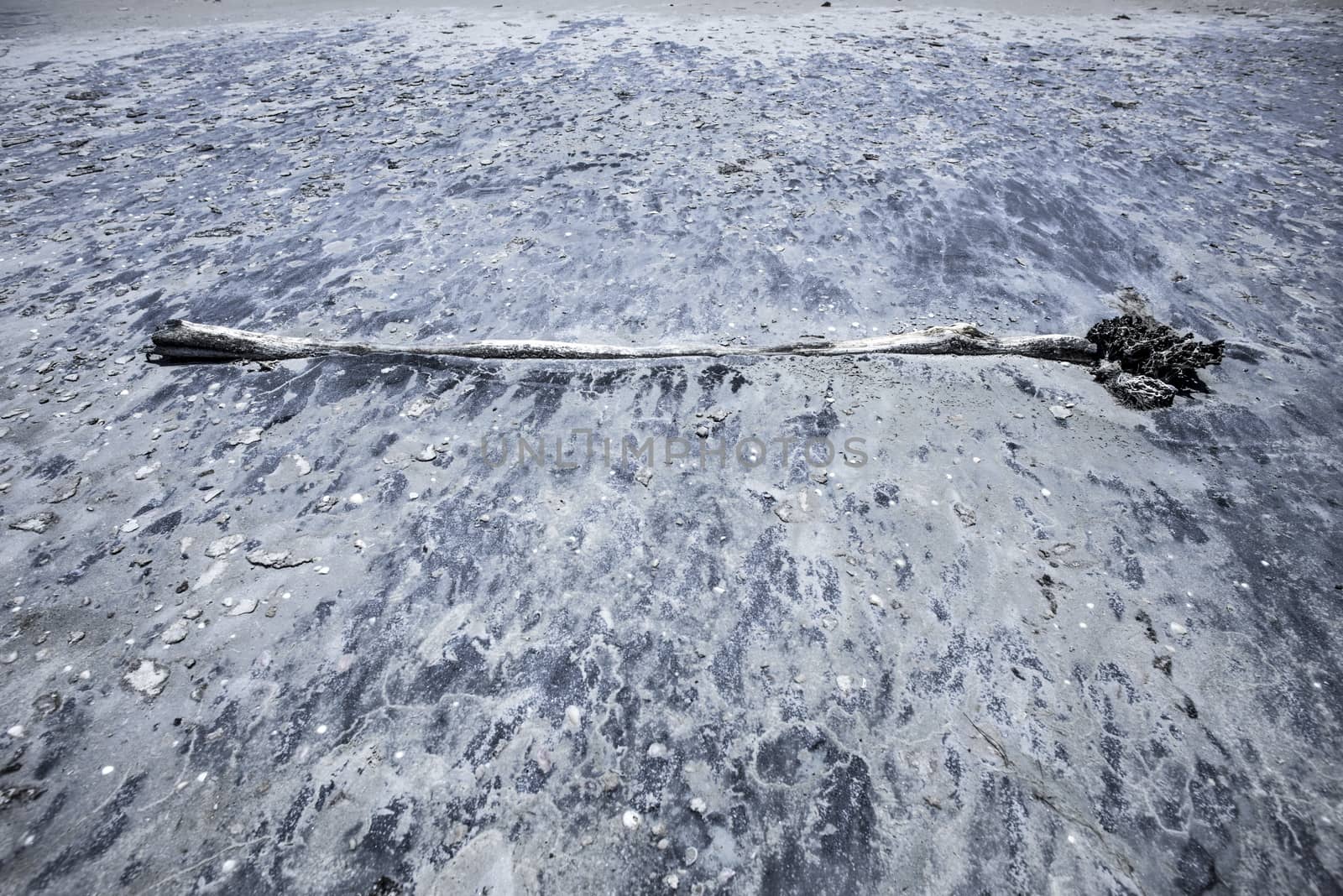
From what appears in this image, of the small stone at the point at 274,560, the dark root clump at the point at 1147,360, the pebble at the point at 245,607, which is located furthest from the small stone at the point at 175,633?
the dark root clump at the point at 1147,360

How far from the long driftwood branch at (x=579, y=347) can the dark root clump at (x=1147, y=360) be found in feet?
0.40

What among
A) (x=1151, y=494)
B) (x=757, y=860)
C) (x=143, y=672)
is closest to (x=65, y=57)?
(x=143, y=672)

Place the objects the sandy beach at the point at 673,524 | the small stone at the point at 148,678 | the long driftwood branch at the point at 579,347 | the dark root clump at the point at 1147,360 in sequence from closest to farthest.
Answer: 1. the sandy beach at the point at 673,524
2. the small stone at the point at 148,678
3. the dark root clump at the point at 1147,360
4. the long driftwood branch at the point at 579,347

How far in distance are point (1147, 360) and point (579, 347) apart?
290 centimetres

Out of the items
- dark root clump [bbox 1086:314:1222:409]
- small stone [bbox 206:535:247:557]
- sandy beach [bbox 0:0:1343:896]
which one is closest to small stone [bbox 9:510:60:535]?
sandy beach [bbox 0:0:1343:896]

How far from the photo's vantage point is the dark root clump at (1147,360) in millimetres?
2783

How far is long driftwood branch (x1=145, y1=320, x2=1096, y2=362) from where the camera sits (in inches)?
119

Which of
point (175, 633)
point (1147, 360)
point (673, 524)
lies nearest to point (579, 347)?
point (673, 524)

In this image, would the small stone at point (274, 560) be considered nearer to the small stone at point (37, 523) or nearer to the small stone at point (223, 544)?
the small stone at point (223, 544)

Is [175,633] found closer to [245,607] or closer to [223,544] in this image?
[245,607]

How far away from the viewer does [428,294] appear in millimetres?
3551

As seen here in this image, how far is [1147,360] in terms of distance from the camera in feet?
9.56

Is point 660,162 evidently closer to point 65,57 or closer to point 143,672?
point 143,672

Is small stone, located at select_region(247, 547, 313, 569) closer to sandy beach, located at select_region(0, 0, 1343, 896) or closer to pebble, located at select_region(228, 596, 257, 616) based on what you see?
sandy beach, located at select_region(0, 0, 1343, 896)
